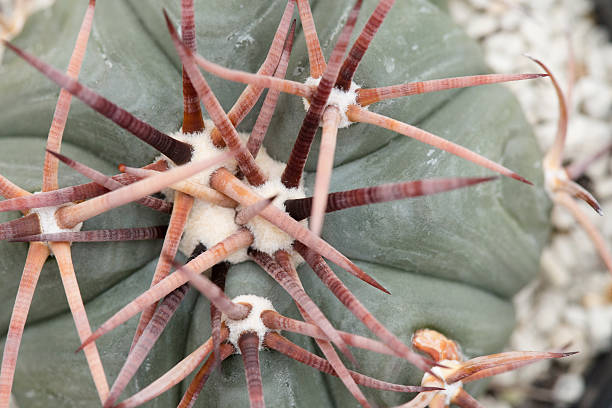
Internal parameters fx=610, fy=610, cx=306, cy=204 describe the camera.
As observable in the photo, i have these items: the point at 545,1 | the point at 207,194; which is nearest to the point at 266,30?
the point at 207,194

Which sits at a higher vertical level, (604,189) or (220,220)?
(604,189)

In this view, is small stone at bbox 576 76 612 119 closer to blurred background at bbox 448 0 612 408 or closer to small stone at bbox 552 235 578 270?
blurred background at bbox 448 0 612 408

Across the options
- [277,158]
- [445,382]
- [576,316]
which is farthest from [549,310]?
[277,158]

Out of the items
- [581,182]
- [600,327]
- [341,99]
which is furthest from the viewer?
[581,182]

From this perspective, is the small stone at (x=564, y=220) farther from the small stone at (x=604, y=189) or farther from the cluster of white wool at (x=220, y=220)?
the cluster of white wool at (x=220, y=220)

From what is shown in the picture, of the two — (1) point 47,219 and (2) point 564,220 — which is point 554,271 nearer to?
(2) point 564,220

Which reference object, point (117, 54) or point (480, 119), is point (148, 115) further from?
point (480, 119)
